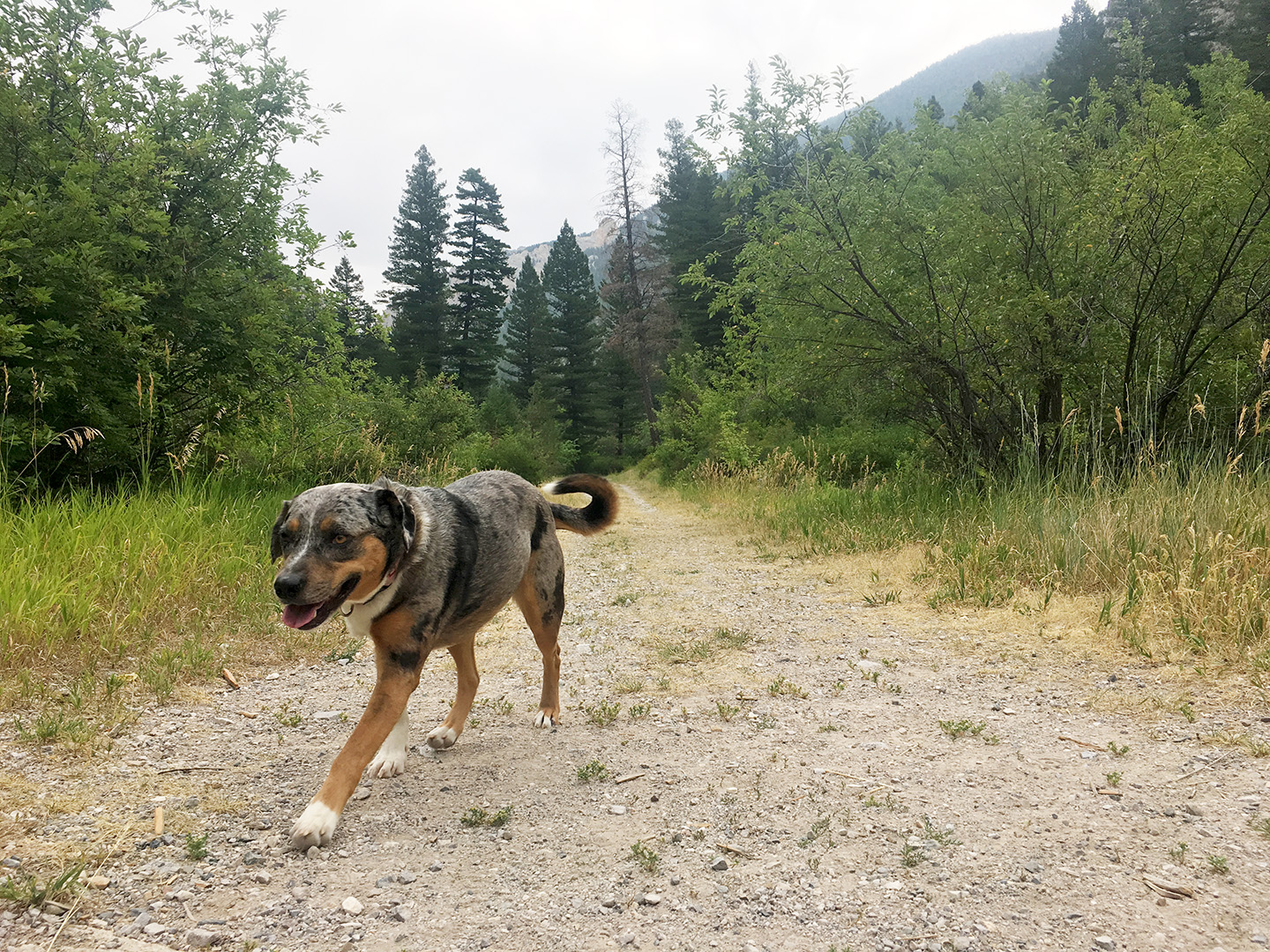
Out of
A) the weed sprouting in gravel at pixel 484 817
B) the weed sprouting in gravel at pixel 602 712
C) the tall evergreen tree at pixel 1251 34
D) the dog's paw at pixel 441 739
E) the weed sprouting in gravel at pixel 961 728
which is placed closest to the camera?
the weed sprouting in gravel at pixel 484 817

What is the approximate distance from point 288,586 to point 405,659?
61cm

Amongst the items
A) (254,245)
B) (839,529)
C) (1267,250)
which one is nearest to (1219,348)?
(1267,250)

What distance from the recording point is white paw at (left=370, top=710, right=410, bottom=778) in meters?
3.21

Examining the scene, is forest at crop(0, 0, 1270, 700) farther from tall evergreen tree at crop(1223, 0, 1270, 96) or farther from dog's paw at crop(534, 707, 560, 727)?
tall evergreen tree at crop(1223, 0, 1270, 96)

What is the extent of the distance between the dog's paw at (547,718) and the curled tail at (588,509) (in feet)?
3.76

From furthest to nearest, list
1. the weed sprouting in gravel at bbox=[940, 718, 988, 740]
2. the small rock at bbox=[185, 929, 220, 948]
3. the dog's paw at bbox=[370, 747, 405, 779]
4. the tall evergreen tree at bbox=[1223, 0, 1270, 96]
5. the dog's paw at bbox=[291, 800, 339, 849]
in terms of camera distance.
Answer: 1. the tall evergreen tree at bbox=[1223, 0, 1270, 96]
2. the weed sprouting in gravel at bbox=[940, 718, 988, 740]
3. the dog's paw at bbox=[370, 747, 405, 779]
4. the dog's paw at bbox=[291, 800, 339, 849]
5. the small rock at bbox=[185, 929, 220, 948]

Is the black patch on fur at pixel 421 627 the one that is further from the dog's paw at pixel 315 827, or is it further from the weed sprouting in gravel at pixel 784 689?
the weed sprouting in gravel at pixel 784 689

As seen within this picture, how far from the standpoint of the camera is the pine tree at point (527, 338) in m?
46.2

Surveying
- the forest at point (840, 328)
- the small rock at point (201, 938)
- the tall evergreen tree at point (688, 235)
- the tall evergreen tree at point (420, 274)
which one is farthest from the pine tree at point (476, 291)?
the small rock at point (201, 938)

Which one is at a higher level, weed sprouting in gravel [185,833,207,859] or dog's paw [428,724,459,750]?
weed sprouting in gravel [185,833,207,859]

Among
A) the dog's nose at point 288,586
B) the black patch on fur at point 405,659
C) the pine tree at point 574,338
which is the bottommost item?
the black patch on fur at point 405,659

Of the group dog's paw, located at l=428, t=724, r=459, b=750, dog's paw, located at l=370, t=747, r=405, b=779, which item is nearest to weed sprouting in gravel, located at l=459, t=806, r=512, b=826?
dog's paw, located at l=370, t=747, r=405, b=779

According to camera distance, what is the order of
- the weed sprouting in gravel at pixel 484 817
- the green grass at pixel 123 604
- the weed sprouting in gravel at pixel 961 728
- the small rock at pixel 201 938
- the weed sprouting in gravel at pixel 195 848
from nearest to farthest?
1. the small rock at pixel 201 938
2. the weed sprouting in gravel at pixel 195 848
3. the weed sprouting in gravel at pixel 484 817
4. the weed sprouting in gravel at pixel 961 728
5. the green grass at pixel 123 604

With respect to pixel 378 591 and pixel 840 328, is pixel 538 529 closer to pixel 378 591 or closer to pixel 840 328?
pixel 378 591
